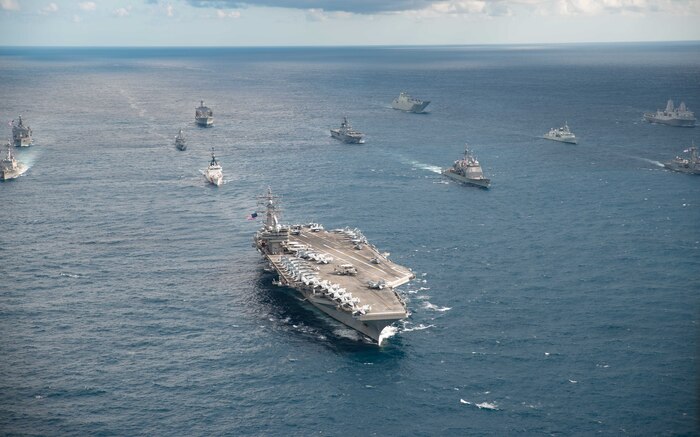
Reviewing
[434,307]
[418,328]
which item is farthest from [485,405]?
[434,307]

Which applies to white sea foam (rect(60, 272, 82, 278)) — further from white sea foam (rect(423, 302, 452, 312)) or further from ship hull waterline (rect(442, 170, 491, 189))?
ship hull waterline (rect(442, 170, 491, 189))

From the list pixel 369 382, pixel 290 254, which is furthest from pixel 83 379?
pixel 290 254

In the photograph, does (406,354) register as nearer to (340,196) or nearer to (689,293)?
(689,293)

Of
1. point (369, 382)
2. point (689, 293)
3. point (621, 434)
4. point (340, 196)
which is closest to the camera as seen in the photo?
point (621, 434)

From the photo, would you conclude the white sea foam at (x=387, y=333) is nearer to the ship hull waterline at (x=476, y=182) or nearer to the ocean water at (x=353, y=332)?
the ocean water at (x=353, y=332)

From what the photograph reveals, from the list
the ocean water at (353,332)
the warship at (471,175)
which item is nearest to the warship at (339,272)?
Answer: the ocean water at (353,332)

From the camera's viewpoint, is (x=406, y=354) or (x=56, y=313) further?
(x=56, y=313)

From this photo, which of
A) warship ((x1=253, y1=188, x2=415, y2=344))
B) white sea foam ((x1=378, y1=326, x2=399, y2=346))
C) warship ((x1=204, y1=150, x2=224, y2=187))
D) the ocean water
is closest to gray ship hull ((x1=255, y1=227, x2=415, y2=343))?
warship ((x1=253, y1=188, x2=415, y2=344))

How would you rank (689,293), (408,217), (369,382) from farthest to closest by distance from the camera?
1. (408,217)
2. (689,293)
3. (369,382)
